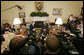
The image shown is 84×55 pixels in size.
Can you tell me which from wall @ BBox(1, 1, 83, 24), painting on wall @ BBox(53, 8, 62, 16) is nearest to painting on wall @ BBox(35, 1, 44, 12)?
wall @ BBox(1, 1, 83, 24)

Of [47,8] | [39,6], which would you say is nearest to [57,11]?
[47,8]

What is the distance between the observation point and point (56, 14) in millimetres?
7855

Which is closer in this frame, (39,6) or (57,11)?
(39,6)

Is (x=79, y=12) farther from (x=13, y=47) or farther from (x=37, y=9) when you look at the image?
(x=13, y=47)

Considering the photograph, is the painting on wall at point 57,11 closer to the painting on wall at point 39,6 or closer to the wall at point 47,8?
the wall at point 47,8

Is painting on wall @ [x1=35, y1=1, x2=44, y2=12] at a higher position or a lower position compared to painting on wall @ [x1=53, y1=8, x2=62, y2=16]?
higher

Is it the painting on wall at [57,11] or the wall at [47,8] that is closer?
the wall at [47,8]

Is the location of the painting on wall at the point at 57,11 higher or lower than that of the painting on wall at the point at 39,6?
lower

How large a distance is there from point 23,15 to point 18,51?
6.63m

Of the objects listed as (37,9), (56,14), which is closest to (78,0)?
(56,14)

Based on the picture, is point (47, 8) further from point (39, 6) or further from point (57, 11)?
point (57, 11)

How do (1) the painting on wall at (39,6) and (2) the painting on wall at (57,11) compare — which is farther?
(2) the painting on wall at (57,11)

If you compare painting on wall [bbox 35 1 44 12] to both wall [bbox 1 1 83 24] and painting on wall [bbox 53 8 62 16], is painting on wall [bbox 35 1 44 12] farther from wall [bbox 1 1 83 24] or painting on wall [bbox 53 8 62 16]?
painting on wall [bbox 53 8 62 16]

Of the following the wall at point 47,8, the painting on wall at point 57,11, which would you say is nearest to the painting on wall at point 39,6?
the wall at point 47,8
